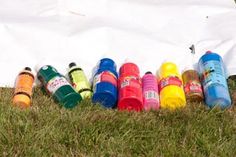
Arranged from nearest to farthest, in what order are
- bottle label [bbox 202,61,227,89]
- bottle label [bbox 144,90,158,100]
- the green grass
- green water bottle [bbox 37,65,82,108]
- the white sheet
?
1. the green grass
2. green water bottle [bbox 37,65,82,108]
3. bottle label [bbox 144,90,158,100]
4. bottle label [bbox 202,61,227,89]
5. the white sheet

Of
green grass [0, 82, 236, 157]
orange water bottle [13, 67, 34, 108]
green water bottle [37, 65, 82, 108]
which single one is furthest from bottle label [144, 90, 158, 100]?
orange water bottle [13, 67, 34, 108]

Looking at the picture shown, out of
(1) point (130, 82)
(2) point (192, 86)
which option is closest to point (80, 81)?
(1) point (130, 82)

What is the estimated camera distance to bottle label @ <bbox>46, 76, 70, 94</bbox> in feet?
10.7

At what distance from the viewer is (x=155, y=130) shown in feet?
9.80

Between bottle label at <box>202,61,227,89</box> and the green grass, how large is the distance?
249mm

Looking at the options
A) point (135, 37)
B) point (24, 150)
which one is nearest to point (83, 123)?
point (24, 150)

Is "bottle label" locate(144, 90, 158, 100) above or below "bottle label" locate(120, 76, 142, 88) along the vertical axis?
below

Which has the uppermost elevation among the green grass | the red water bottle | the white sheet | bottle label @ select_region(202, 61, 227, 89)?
the white sheet

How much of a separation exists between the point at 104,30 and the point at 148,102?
102cm

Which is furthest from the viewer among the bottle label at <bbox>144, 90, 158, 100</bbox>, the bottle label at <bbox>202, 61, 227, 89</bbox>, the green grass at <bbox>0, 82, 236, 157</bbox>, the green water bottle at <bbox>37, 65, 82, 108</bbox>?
the bottle label at <bbox>202, 61, 227, 89</bbox>

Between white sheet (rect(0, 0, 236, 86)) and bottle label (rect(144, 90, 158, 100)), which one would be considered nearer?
bottle label (rect(144, 90, 158, 100))

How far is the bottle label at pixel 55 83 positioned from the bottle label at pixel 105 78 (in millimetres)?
191

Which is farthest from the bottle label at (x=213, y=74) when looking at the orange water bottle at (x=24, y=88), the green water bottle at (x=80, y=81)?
the orange water bottle at (x=24, y=88)

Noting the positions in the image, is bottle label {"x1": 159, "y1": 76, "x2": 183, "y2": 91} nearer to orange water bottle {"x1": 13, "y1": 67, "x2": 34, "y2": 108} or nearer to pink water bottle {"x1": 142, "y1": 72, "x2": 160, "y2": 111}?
pink water bottle {"x1": 142, "y1": 72, "x2": 160, "y2": 111}
